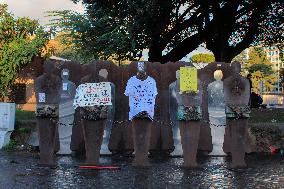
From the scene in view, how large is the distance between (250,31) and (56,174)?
58.8 ft

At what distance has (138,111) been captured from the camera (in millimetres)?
9258

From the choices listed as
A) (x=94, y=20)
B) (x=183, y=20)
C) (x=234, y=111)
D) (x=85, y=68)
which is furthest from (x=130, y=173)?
(x=183, y=20)

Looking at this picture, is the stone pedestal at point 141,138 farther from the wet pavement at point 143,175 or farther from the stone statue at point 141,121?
the wet pavement at point 143,175

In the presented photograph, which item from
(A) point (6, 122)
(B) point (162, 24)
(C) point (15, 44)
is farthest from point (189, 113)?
(C) point (15, 44)

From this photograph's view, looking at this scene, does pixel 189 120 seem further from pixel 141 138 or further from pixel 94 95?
pixel 94 95

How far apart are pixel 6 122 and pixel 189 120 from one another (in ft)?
18.4

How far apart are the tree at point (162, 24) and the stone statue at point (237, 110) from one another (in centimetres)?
1035

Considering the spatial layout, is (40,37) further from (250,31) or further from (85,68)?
(85,68)

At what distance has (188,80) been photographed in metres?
9.28

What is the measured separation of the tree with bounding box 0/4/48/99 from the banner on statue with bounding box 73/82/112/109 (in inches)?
943

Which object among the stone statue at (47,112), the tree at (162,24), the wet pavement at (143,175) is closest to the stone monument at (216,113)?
the wet pavement at (143,175)

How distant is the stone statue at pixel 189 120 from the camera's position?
918 centimetres

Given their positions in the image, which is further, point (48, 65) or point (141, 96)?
point (48, 65)

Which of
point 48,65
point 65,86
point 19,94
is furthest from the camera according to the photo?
point 19,94
